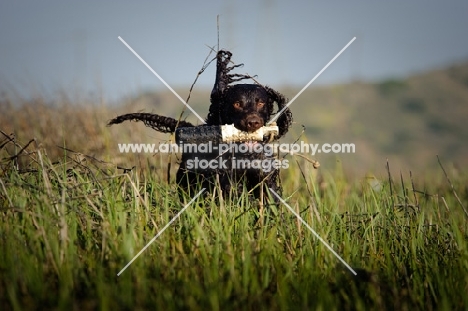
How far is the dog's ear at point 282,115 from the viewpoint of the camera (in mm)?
5406

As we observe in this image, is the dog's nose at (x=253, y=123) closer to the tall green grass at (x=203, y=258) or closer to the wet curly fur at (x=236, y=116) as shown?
the wet curly fur at (x=236, y=116)

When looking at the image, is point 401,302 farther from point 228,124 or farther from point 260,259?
point 228,124

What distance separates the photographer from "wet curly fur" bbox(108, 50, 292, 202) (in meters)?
5.11

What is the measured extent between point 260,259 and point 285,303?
433 mm

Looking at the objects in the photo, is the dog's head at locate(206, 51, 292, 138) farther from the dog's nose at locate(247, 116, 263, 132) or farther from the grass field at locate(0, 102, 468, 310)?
the grass field at locate(0, 102, 468, 310)

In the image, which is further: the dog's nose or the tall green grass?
the dog's nose

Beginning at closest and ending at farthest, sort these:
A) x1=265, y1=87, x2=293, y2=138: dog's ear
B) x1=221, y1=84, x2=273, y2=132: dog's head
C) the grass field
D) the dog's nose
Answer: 1. the grass field
2. the dog's nose
3. x1=221, y1=84, x2=273, y2=132: dog's head
4. x1=265, y1=87, x2=293, y2=138: dog's ear

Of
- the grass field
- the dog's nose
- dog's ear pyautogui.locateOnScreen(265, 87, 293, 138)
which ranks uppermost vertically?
dog's ear pyautogui.locateOnScreen(265, 87, 293, 138)

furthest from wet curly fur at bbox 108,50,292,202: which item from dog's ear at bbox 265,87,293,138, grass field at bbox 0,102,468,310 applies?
grass field at bbox 0,102,468,310

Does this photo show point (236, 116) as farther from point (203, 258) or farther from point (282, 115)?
point (203, 258)

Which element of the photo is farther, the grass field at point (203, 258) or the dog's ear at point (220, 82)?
the dog's ear at point (220, 82)

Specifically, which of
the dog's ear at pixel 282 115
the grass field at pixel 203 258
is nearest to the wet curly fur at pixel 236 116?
the dog's ear at pixel 282 115

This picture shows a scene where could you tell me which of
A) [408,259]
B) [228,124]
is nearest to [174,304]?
[408,259]

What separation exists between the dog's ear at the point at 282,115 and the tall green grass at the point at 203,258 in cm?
123
